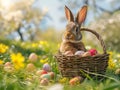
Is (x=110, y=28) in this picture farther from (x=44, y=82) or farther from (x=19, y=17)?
(x=44, y=82)

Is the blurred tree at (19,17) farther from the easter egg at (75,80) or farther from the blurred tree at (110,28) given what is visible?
the easter egg at (75,80)

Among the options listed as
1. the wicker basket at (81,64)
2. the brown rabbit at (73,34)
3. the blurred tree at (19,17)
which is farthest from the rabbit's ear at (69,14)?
the blurred tree at (19,17)

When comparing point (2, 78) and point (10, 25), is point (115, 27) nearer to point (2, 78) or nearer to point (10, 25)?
point (10, 25)

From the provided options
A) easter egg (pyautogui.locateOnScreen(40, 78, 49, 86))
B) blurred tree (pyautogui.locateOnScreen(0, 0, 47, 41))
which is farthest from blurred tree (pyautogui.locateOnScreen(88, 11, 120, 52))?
easter egg (pyautogui.locateOnScreen(40, 78, 49, 86))

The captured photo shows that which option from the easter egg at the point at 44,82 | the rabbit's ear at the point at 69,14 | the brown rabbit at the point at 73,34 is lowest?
the easter egg at the point at 44,82

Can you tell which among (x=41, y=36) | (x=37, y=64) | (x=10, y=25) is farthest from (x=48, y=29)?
(x=37, y=64)

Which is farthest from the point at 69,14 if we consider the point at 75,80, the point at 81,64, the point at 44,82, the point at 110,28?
the point at 110,28
